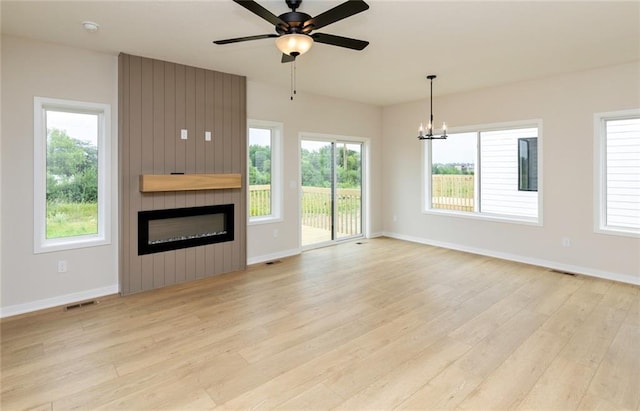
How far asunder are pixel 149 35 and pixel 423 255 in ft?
15.9

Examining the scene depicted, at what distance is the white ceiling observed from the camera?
282cm

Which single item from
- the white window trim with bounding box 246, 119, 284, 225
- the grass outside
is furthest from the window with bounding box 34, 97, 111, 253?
the white window trim with bounding box 246, 119, 284, 225

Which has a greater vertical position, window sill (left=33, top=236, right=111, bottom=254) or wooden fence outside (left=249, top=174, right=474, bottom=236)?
wooden fence outside (left=249, top=174, right=474, bottom=236)

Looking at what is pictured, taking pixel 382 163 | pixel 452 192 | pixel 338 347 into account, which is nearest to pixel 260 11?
pixel 338 347

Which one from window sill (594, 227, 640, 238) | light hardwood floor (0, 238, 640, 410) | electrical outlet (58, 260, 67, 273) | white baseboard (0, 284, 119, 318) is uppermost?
window sill (594, 227, 640, 238)

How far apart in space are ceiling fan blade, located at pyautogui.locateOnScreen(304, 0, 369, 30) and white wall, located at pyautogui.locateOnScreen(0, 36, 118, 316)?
2.78 metres

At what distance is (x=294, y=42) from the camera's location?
253 cm

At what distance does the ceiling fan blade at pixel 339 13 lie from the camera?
217 centimetres

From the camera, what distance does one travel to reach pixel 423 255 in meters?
5.65

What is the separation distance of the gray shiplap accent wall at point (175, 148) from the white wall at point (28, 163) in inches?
14.8

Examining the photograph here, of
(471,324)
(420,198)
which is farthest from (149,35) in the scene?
(420,198)

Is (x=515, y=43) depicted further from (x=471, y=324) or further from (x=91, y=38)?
(x=91, y=38)

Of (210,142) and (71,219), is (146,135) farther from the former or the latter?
(71,219)

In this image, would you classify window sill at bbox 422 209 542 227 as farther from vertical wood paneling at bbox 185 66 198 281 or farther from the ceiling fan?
vertical wood paneling at bbox 185 66 198 281
